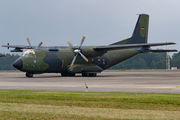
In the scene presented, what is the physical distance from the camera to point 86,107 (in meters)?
12.7

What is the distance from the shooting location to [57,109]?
38.9ft

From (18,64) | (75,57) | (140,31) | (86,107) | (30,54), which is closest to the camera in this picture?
(86,107)

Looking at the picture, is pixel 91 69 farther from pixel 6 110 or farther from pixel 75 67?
pixel 6 110

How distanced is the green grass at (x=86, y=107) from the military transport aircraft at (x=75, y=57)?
74.3ft

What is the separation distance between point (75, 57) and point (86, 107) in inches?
1143

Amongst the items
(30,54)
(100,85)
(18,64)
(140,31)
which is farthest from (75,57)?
(100,85)

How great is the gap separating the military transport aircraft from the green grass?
74.3 ft

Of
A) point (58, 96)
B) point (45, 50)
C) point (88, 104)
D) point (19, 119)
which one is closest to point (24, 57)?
point (45, 50)

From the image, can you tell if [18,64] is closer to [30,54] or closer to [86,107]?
[30,54]

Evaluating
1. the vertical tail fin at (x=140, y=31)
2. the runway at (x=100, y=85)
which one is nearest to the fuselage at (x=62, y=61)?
the vertical tail fin at (x=140, y=31)

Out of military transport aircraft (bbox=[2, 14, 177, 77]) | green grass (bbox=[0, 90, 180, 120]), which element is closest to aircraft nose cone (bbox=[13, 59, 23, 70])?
military transport aircraft (bbox=[2, 14, 177, 77])

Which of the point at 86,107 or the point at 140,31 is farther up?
the point at 140,31

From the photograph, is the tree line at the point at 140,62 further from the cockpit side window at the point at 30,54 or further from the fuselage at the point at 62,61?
the cockpit side window at the point at 30,54

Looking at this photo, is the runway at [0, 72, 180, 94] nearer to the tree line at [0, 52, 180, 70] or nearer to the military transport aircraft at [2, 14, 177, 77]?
the military transport aircraft at [2, 14, 177, 77]
